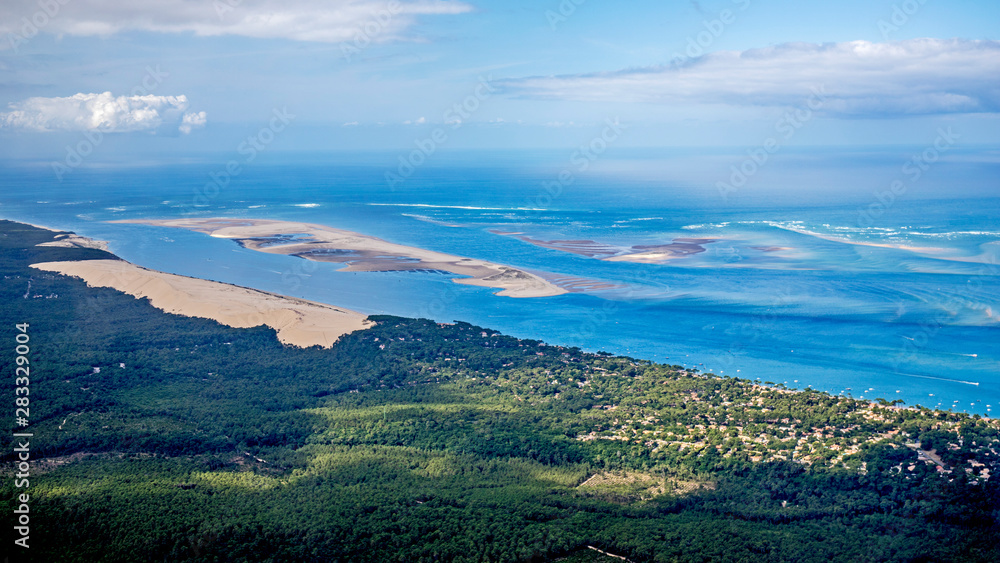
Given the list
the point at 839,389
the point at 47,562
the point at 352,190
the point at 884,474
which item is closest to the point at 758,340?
the point at 839,389

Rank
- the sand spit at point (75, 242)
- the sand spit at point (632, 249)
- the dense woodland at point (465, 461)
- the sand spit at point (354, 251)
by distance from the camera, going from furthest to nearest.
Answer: the sand spit at point (75, 242), the sand spit at point (632, 249), the sand spit at point (354, 251), the dense woodland at point (465, 461)

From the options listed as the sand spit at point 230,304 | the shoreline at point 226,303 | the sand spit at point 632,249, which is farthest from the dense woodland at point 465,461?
the sand spit at point 632,249

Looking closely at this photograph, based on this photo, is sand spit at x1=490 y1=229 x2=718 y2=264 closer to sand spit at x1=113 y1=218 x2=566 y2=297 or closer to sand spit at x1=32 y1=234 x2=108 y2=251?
sand spit at x1=113 y1=218 x2=566 y2=297

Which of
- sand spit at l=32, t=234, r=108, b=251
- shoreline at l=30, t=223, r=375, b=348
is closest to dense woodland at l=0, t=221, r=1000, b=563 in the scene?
shoreline at l=30, t=223, r=375, b=348

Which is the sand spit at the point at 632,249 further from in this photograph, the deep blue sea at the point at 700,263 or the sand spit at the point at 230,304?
the sand spit at the point at 230,304

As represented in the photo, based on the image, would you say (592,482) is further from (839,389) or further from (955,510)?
(839,389)

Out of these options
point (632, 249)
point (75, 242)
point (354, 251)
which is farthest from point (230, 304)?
point (632, 249)
